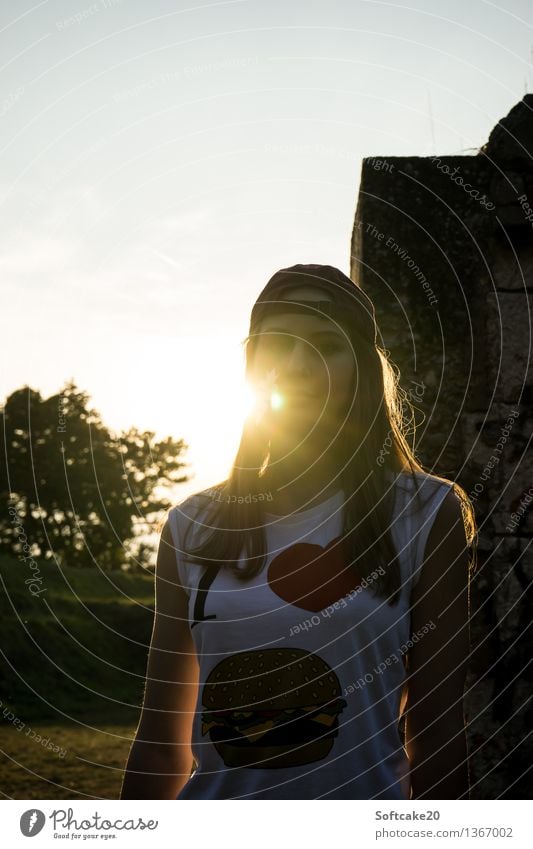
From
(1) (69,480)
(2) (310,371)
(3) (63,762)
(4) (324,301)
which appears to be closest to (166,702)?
(2) (310,371)

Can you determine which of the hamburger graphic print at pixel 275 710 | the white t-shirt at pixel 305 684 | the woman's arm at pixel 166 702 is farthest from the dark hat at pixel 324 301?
the hamburger graphic print at pixel 275 710

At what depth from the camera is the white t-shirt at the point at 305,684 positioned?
1.50 metres

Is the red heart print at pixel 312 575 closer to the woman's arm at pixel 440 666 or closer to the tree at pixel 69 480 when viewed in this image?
the woman's arm at pixel 440 666

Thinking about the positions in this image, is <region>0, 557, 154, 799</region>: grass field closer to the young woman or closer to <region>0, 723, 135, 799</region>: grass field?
<region>0, 723, 135, 799</region>: grass field

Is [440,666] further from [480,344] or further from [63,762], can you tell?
[63,762]

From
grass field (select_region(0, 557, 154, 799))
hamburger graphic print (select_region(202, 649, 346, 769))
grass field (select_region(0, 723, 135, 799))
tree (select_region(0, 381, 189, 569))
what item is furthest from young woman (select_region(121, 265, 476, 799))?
tree (select_region(0, 381, 189, 569))

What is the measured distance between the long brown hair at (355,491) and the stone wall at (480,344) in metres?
0.73

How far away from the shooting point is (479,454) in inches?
100

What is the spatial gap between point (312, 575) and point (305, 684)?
214 mm

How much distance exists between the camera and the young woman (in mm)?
1513

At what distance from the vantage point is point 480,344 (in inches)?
102

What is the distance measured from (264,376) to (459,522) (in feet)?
1.82
